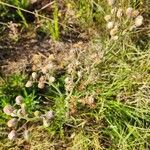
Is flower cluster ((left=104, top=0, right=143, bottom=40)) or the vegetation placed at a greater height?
flower cluster ((left=104, top=0, right=143, bottom=40))

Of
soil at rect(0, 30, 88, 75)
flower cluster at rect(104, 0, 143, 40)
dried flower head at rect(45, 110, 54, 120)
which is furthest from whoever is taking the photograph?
soil at rect(0, 30, 88, 75)

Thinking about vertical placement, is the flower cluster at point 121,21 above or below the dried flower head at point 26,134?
above

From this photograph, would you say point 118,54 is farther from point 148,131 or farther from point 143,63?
point 148,131

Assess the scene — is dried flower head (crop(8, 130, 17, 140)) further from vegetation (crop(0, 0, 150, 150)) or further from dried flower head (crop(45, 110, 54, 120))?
dried flower head (crop(45, 110, 54, 120))

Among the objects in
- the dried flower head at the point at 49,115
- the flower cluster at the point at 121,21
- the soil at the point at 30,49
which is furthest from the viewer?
the soil at the point at 30,49

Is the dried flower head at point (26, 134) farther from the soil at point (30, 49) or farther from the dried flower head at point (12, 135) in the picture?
the soil at point (30, 49)

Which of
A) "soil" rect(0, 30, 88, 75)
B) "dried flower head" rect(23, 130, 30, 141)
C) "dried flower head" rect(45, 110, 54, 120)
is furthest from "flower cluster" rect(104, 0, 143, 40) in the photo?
"dried flower head" rect(23, 130, 30, 141)

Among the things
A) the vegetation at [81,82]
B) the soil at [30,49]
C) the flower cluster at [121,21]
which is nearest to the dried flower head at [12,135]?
the vegetation at [81,82]
